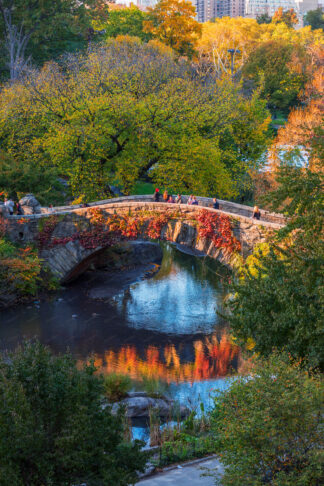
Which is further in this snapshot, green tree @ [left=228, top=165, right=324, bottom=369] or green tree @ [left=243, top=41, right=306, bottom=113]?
green tree @ [left=243, top=41, right=306, bottom=113]

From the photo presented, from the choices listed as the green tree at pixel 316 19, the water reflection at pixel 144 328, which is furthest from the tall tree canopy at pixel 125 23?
the green tree at pixel 316 19

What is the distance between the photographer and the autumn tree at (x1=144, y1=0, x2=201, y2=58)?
6575cm

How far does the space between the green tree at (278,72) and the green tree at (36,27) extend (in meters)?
19.1

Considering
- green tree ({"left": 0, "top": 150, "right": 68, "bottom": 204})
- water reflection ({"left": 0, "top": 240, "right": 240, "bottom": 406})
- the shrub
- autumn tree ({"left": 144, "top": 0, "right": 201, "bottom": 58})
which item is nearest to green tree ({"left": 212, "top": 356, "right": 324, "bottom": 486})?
water reflection ({"left": 0, "top": 240, "right": 240, "bottom": 406})

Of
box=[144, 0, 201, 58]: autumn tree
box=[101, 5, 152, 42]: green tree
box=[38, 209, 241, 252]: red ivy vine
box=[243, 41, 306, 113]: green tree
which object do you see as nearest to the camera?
box=[38, 209, 241, 252]: red ivy vine

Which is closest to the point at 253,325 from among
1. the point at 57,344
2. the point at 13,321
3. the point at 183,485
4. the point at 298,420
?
the point at 183,485

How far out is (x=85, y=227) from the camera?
94.7 ft

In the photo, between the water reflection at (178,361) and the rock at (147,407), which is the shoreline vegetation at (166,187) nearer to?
the rock at (147,407)

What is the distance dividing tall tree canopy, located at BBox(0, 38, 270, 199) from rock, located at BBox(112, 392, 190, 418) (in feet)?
60.1

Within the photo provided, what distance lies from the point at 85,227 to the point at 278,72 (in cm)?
4157

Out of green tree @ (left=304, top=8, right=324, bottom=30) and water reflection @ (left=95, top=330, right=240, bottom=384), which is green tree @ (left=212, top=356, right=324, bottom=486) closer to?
water reflection @ (left=95, top=330, right=240, bottom=384)

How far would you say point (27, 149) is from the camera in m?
35.9

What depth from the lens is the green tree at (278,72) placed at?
201 feet

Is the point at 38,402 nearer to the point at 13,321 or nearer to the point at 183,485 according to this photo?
the point at 183,485
